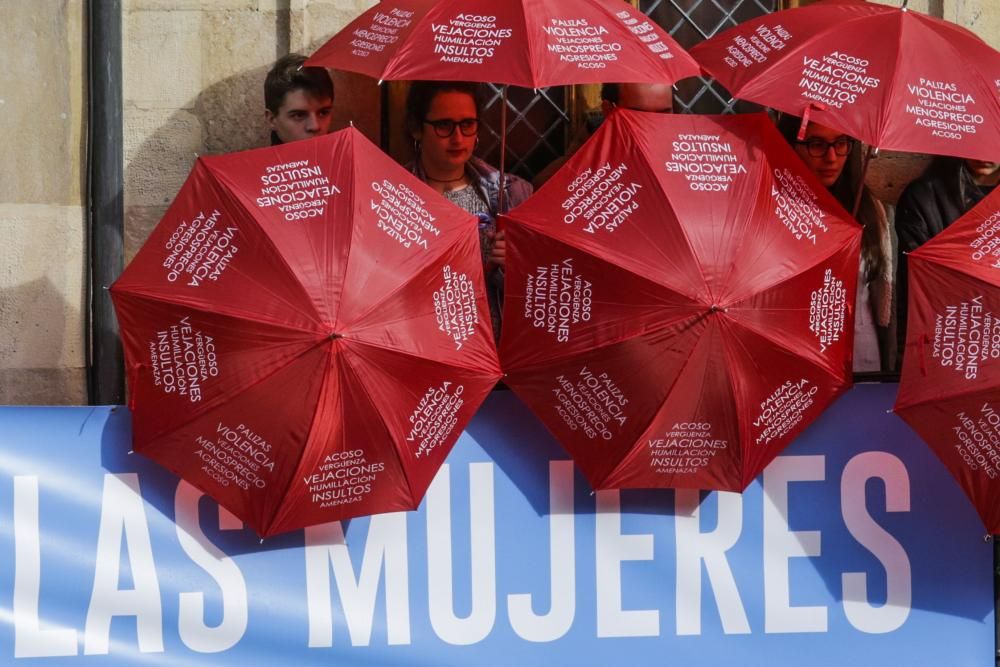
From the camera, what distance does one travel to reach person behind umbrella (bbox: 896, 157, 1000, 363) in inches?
274

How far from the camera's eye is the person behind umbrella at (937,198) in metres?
6.96

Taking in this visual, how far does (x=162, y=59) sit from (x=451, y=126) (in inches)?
65.6

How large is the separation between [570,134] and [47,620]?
3444 millimetres

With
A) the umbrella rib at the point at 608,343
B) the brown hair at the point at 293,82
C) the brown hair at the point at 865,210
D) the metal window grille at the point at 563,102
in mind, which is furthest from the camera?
the metal window grille at the point at 563,102

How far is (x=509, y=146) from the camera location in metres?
7.66

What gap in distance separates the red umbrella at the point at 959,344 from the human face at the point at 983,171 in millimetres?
916

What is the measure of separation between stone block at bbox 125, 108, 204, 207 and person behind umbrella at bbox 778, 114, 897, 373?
2.83 meters

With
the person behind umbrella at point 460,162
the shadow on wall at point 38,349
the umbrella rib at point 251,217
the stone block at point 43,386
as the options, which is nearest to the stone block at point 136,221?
the shadow on wall at point 38,349

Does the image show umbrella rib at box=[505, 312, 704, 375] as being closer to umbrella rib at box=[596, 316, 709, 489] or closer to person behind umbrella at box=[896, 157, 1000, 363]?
umbrella rib at box=[596, 316, 709, 489]

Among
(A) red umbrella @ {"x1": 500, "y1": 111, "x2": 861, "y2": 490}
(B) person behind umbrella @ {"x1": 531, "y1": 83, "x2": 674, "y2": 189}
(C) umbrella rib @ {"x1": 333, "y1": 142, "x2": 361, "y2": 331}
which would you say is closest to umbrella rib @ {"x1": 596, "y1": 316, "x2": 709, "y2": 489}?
(A) red umbrella @ {"x1": 500, "y1": 111, "x2": 861, "y2": 490}

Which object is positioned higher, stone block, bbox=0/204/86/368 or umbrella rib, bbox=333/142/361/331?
umbrella rib, bbox=333/142/361/331

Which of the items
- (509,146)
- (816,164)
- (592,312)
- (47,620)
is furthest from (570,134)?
(47,620)

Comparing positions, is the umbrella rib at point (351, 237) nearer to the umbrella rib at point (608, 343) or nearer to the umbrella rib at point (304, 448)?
the umbrella rib at point (304, 448)

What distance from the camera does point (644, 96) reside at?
6633mm
